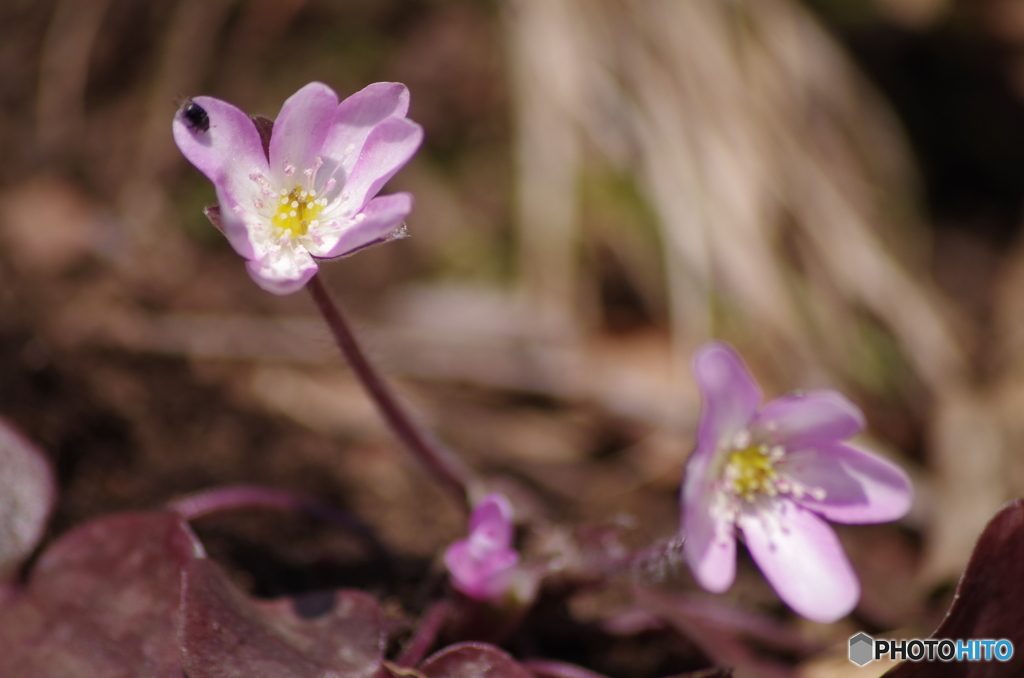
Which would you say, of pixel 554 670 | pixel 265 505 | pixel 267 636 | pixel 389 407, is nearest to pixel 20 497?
pixel 265 505

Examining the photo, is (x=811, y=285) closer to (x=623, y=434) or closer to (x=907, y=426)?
(x=907, y=426)

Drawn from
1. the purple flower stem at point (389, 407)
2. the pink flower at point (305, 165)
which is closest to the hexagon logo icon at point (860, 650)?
the purple flower stem at point (389, 407)

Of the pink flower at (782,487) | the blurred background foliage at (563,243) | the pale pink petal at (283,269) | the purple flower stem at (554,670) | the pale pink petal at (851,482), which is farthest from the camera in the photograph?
the blurred background foliage at (563,243)

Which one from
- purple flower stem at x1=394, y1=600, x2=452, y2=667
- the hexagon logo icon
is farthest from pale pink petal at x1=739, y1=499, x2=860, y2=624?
purple flower stem at x1=394, y1=600, x2=452, y2=667

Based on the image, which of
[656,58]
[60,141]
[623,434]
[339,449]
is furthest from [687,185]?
[60,141]

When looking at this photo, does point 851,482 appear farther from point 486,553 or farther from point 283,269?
point 283,269

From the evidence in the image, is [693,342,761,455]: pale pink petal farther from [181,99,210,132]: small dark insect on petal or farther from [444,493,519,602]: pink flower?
[181,99,210,132]: small dark insect on petal

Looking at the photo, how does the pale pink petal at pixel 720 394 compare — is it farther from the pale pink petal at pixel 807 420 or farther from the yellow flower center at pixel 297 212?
the yellow flower center at pixel 297 212
